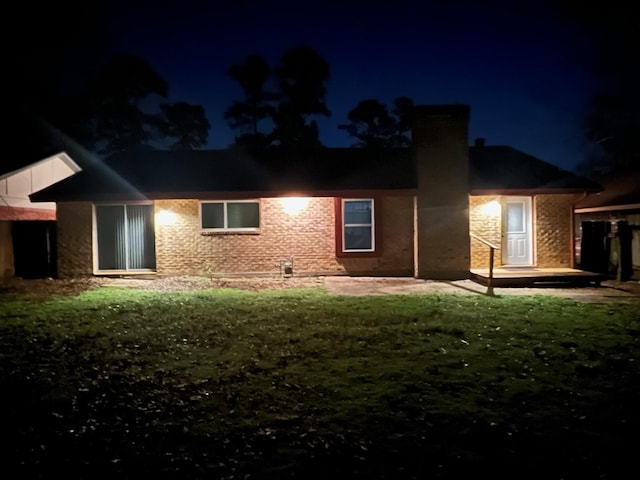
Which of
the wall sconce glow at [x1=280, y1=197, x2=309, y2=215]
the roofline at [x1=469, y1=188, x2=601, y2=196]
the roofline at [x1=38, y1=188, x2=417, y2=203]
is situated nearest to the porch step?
the roofline at [x1=469, y1=188, x2=601, y2=196]

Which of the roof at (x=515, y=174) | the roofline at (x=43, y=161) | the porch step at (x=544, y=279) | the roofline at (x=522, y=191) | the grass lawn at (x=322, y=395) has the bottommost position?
the grass lawn at (x=322, y=395)

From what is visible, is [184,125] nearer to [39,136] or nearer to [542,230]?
[39,136]

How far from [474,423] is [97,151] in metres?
39.4

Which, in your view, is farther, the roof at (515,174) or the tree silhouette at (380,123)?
the tree silhouette at (380,123)

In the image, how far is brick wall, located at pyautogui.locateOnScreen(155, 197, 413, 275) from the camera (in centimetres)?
1485

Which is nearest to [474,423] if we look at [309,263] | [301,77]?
[309,263]

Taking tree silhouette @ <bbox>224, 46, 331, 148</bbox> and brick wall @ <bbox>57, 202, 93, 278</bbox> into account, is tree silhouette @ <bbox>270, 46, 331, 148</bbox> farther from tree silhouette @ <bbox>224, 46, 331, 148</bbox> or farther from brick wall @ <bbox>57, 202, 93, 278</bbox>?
brick wall @ <bbox>57, 202, 93, 278</bbox>

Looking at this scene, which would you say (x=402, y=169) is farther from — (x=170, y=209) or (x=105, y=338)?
(x=105, y=338)

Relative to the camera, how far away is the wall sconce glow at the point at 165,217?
14812 millimetres

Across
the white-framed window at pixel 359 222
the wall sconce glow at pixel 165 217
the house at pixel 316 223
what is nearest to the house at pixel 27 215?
the house at pixel 316 223

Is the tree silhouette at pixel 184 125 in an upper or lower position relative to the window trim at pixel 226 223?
upper

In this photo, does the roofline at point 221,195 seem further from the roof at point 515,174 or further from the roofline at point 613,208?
the roofline at point 613,208

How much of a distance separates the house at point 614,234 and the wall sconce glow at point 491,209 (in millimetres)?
2891

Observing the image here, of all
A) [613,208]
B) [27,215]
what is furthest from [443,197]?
[27,215]
